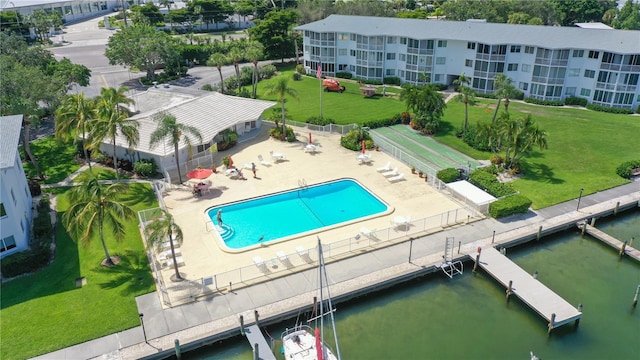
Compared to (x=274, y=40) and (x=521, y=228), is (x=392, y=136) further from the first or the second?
(x=274, y=40)

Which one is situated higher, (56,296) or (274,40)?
(274,40)

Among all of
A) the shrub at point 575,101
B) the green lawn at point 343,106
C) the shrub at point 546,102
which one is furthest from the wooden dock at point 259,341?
the shrub at point 575,101

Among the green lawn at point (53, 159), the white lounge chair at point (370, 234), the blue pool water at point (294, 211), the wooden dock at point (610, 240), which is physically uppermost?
the green lawn at point (53, 159)

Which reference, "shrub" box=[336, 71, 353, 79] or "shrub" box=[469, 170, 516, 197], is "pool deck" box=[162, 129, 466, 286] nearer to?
"shrub" box=[469, 170, 516, 197]

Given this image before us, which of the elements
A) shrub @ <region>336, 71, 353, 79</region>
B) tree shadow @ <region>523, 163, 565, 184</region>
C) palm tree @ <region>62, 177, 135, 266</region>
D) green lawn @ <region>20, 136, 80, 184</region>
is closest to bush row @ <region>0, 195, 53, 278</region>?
palm tree @ <region>62, 177, 135, 266</region>

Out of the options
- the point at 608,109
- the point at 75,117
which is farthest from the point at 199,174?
the point at 608,109

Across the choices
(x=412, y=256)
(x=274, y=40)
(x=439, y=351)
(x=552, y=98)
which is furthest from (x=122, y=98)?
(x=552, y=98)

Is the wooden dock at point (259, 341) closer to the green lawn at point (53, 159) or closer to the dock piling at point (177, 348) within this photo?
the dock piling at point (177, 348)
